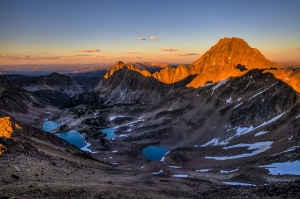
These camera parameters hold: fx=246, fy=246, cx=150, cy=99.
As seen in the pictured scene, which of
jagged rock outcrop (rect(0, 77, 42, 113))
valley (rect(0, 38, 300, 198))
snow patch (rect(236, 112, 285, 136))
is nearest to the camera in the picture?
valley (rect(0, 38, 300, 198))

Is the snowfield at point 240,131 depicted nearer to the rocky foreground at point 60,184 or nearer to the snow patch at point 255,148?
the snow patch at point 255,148

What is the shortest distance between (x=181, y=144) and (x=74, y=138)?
61.5m

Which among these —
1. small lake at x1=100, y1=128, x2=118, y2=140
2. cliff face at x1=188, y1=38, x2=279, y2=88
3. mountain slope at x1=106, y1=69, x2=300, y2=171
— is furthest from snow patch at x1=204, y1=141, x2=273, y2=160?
small lake at x1=100, y1=128, x2=118, y2=140

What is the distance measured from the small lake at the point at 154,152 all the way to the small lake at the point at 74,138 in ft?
106

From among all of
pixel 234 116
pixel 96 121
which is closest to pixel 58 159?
pixel 234 116

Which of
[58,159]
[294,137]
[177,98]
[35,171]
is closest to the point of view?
[35,171]

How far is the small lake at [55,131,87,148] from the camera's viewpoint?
403 feet

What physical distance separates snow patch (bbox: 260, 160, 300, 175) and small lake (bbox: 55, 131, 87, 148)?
89.4 m

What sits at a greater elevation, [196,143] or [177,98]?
[177,98]

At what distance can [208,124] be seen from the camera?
10919 cm

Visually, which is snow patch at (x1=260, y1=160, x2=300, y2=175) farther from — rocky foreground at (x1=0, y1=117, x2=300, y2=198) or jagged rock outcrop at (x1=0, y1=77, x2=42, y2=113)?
jagged rock outcrop at (x1=0, y1=77, x2=42, y2=113)

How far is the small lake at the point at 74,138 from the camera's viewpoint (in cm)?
12278

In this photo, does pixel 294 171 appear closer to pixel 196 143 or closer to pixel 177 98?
pixel 196 143

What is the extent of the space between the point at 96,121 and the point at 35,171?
449ft
